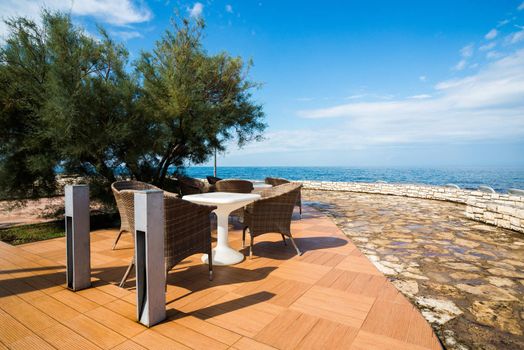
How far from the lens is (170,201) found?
2.38m

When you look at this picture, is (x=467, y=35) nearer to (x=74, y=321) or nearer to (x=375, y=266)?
(x=375, y=266)

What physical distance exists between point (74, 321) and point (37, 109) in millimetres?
4296

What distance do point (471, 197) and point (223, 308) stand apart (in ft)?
23.5

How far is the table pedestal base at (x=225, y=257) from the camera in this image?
329 cm

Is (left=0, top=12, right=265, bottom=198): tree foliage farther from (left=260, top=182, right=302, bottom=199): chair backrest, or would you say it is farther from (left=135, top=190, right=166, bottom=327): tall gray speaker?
(left=135, top=190, right=166, bottom=327): tall gray speaker

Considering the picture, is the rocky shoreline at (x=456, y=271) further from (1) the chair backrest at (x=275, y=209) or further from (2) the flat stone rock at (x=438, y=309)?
(1) the chair backrest at (x=275, y=209)

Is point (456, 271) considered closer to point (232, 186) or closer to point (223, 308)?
point (223, 308)

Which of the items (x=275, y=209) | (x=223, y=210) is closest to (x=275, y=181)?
(x=275, y=209)

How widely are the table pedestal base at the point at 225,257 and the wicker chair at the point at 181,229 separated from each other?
1.63 feet

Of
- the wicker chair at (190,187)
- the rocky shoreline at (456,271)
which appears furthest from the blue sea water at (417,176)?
the rocky shoreline at (456,271)

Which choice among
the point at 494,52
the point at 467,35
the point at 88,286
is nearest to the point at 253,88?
the point at 88,286

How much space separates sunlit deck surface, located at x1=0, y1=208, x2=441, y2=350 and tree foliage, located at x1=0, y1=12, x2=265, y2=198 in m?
2.13

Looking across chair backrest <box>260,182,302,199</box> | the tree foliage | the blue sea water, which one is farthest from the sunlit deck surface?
the blue sea water

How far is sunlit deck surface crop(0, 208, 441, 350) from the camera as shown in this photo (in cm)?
175
